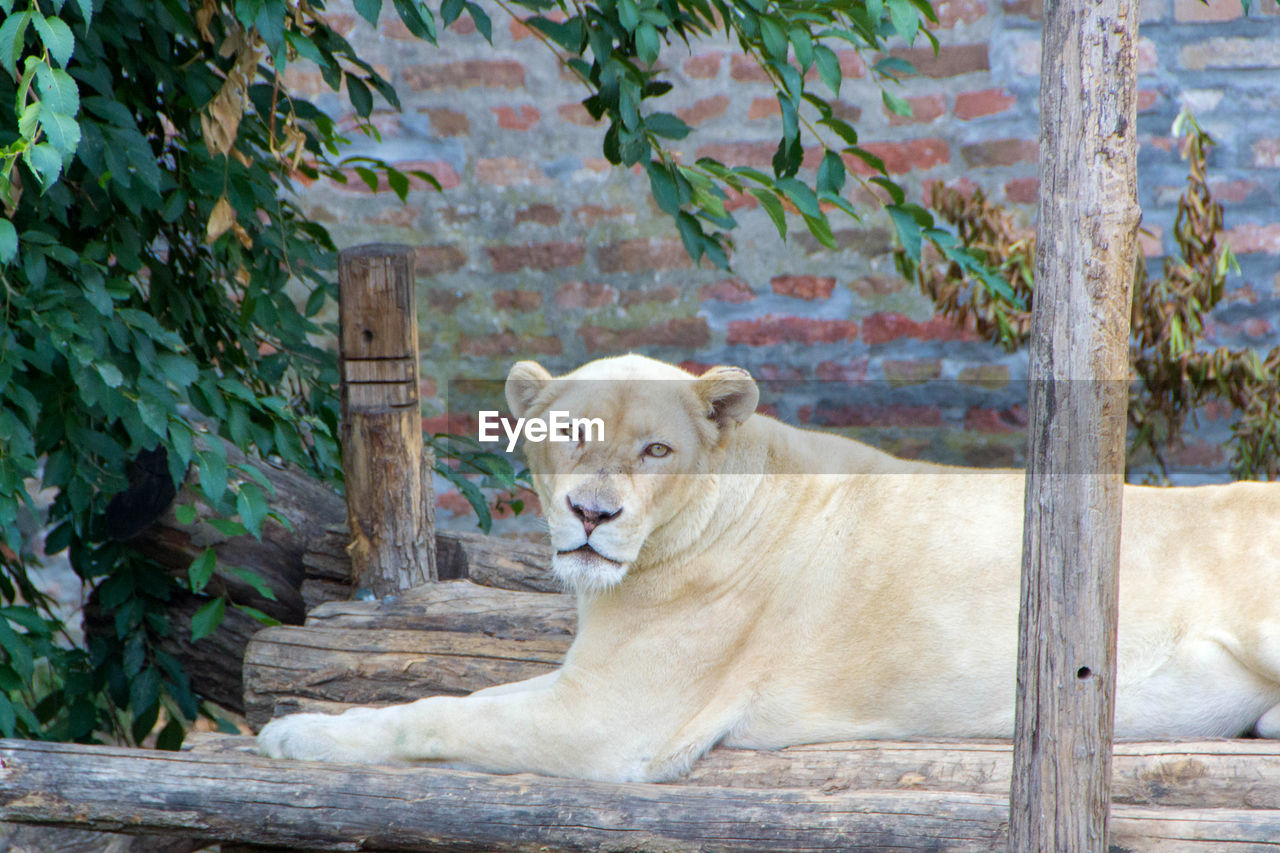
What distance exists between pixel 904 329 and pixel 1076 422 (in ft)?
11.8

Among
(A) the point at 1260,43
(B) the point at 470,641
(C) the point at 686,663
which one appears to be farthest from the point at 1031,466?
(A) the point at 1260,43

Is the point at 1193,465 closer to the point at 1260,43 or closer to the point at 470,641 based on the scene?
the point at 1260,43

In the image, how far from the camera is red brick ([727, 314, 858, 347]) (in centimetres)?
570

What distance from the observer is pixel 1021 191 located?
A: 18.1 ft

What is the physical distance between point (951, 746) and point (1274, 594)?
81 cm

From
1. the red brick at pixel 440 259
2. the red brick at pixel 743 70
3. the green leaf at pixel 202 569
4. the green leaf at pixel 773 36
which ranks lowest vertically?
the green leaf at pixel 202 569

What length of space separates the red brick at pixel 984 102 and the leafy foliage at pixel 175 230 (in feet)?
6.84

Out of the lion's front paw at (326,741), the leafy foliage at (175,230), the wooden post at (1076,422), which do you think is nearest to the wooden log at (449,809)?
the lion's front paw at (326,741)

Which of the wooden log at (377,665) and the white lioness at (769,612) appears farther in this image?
the wooden log at (377,665)

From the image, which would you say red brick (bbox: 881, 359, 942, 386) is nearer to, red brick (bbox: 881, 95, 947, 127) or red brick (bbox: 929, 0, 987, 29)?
red brick (bbox: 881, 95, 947, 127)

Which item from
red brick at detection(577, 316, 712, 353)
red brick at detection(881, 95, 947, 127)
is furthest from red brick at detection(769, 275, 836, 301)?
red brick at detection(881, 95, 947, 127)

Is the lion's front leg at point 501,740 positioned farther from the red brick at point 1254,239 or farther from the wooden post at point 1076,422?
the red brick at point 1254,239

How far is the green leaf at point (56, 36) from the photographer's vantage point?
249 centimetres

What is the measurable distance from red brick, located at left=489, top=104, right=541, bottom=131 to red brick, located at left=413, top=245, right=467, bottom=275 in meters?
0.64
